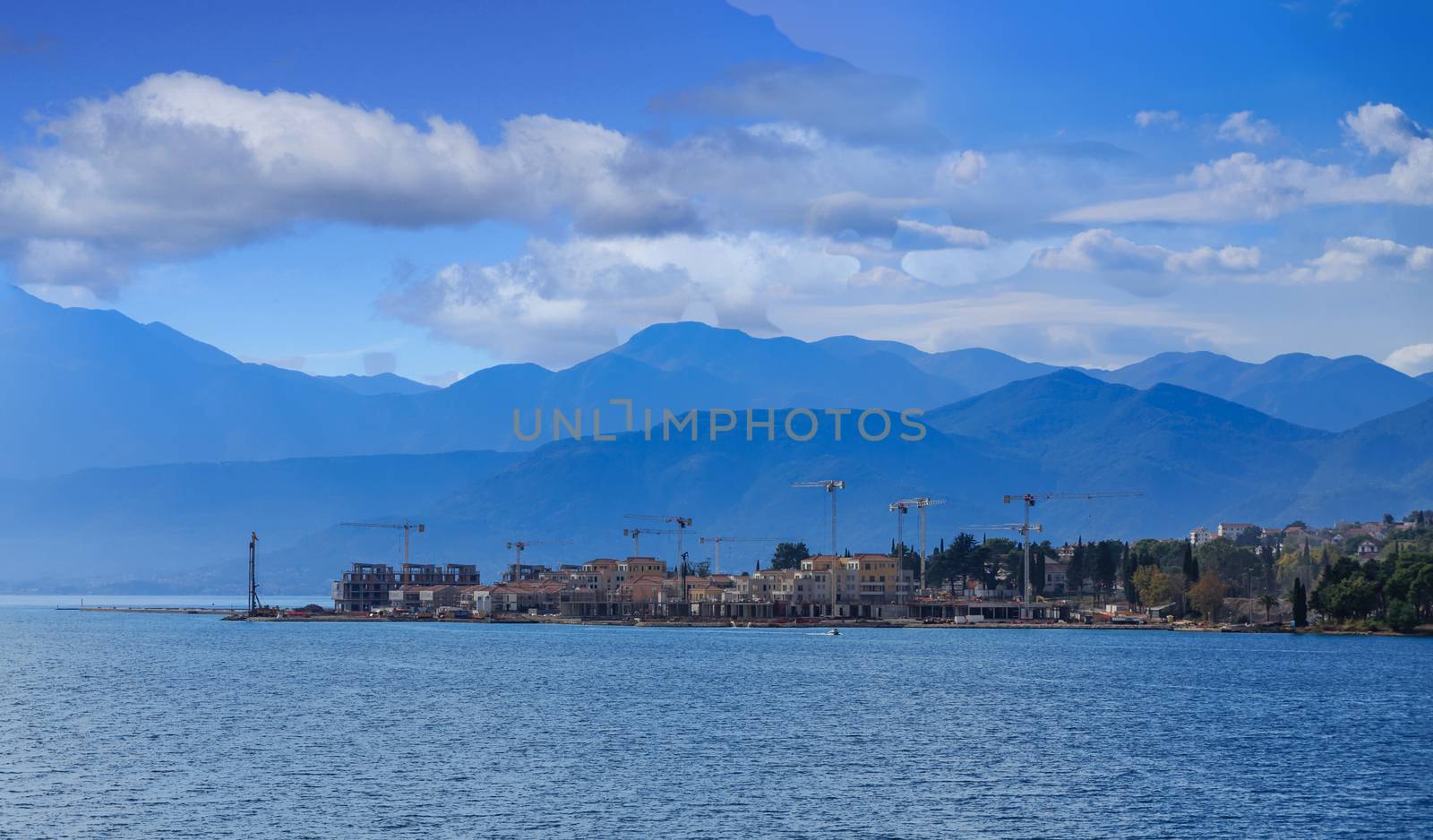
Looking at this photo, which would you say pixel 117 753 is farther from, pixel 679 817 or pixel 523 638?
pixel 523 638

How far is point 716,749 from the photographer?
7106cm

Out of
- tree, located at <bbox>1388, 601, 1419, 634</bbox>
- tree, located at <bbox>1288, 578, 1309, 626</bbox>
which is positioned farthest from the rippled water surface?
tree, located at <bbox>1288, 578, 1309, 626</bbox>

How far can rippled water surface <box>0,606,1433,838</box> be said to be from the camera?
2133 inches

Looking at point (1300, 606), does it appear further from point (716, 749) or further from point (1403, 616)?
point (716, 749)

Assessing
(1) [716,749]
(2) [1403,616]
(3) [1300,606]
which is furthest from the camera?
(3) [1300,606]

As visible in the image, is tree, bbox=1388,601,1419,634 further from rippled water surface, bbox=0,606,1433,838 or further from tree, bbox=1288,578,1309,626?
rippled water surface, bbox=0,606,1433,838

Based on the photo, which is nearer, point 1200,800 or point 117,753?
point 1200,800

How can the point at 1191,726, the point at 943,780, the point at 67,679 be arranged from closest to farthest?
the point at 943,780 → the point at 1191,726 → the point at 67,679

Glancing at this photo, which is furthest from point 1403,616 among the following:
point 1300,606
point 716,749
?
point 716,749

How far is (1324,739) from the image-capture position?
76.3 meters

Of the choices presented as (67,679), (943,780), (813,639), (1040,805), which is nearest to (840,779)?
(943,780)

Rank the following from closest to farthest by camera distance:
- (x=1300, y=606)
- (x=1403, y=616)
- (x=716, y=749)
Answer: (x=716, y=749) < (x=1403, y=616) < (x=1300, y=606)

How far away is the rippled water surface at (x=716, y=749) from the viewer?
178 ft

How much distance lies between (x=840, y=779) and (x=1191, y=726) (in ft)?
87.8
